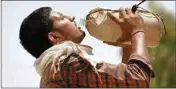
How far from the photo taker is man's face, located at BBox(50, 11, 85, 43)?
4.44 feet

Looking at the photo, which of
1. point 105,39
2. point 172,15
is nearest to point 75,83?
point 105,39

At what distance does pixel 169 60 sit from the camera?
791cm

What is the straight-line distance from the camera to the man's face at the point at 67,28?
1352 mm

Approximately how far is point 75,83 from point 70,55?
0.08 metres

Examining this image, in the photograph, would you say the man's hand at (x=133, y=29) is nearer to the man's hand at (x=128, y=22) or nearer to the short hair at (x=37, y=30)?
the man's hand at (x=128, y=22)

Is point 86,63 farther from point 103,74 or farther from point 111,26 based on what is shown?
point 111,26

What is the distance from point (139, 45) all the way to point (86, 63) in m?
0.15

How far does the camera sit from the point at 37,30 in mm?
1375

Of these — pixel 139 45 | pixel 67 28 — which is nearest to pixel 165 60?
pixel 67 28

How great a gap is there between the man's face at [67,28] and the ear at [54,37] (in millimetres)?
11

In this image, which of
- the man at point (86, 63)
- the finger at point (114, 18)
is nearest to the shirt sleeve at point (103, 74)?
the man at point (86, 63)

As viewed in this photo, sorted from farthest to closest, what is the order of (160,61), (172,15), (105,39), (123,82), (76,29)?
1. (160,61)
2. (172,15)
3. (105,39)
4. (76,29)
5. (123,82)

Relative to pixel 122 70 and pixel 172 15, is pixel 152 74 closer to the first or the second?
pixel 122 70

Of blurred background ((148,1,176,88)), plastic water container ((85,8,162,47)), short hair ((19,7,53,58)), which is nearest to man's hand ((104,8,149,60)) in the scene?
plastic water container ((85,8,162,47))
